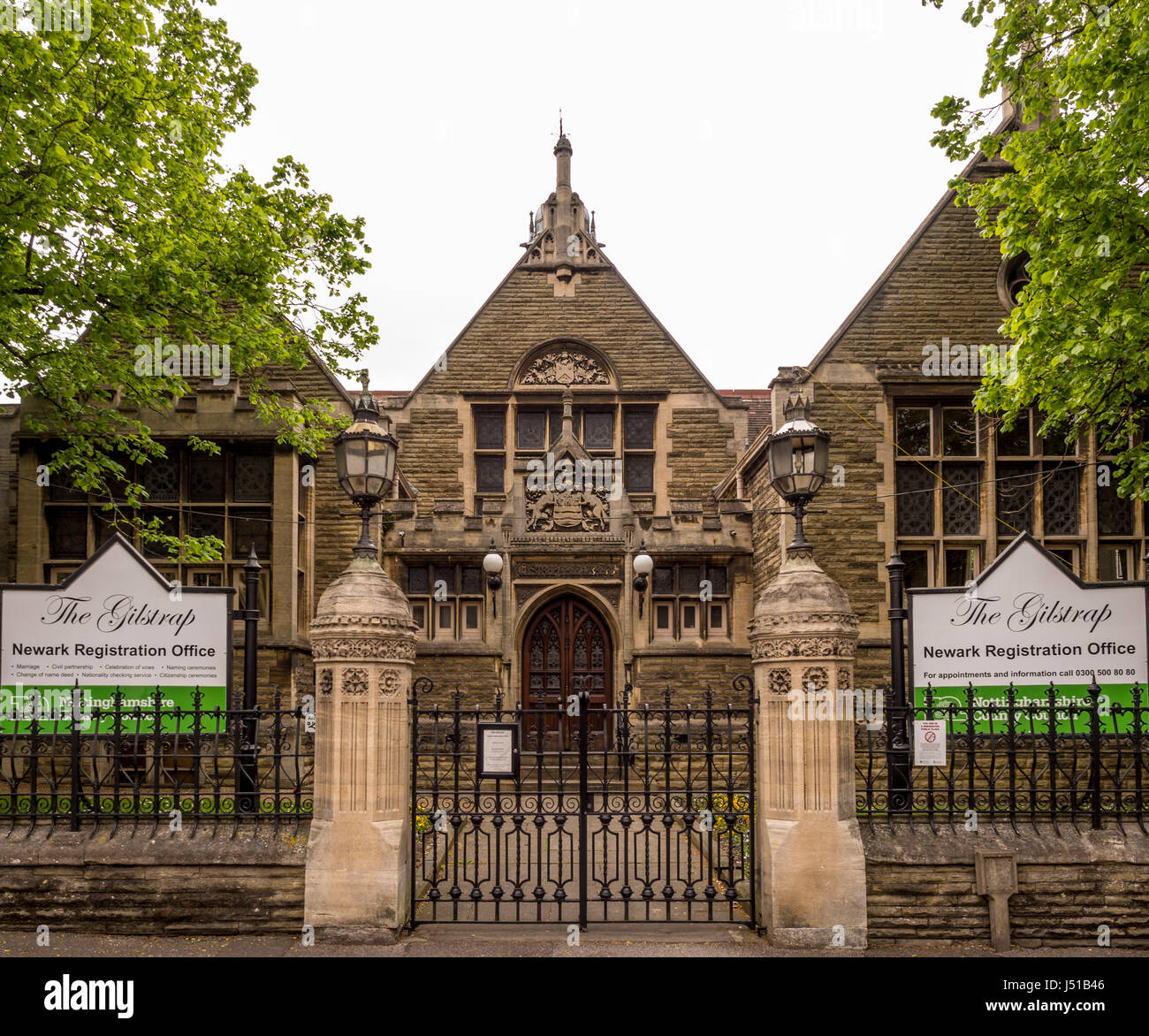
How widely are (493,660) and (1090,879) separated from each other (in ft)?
38.5

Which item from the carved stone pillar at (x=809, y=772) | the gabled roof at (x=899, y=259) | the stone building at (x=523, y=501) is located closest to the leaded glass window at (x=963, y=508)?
the gabled roof at (x=899, y=259)

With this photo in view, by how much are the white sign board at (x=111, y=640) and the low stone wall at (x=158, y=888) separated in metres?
1.23

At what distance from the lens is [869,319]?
1567 cm

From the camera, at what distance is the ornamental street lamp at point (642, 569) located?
1731 centimetres

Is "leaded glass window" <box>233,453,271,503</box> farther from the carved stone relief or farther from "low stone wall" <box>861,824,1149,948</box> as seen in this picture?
"low stone wall" <box>861,824,1149,948</box>

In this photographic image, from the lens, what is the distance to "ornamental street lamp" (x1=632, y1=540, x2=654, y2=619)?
1731 cm

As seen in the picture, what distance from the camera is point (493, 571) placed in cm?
1755

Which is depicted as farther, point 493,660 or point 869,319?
point 493,660

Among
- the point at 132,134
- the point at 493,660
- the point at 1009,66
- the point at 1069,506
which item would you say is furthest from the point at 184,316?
the point at 1069,506

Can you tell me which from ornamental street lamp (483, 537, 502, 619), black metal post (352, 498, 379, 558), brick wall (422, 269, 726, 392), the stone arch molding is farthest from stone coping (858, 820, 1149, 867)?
the stone arch molding

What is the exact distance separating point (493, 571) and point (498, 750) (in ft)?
32.6

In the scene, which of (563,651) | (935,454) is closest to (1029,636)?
(935,454)

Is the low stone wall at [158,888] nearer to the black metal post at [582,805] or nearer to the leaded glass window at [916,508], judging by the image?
the black metal post at [582,805]
